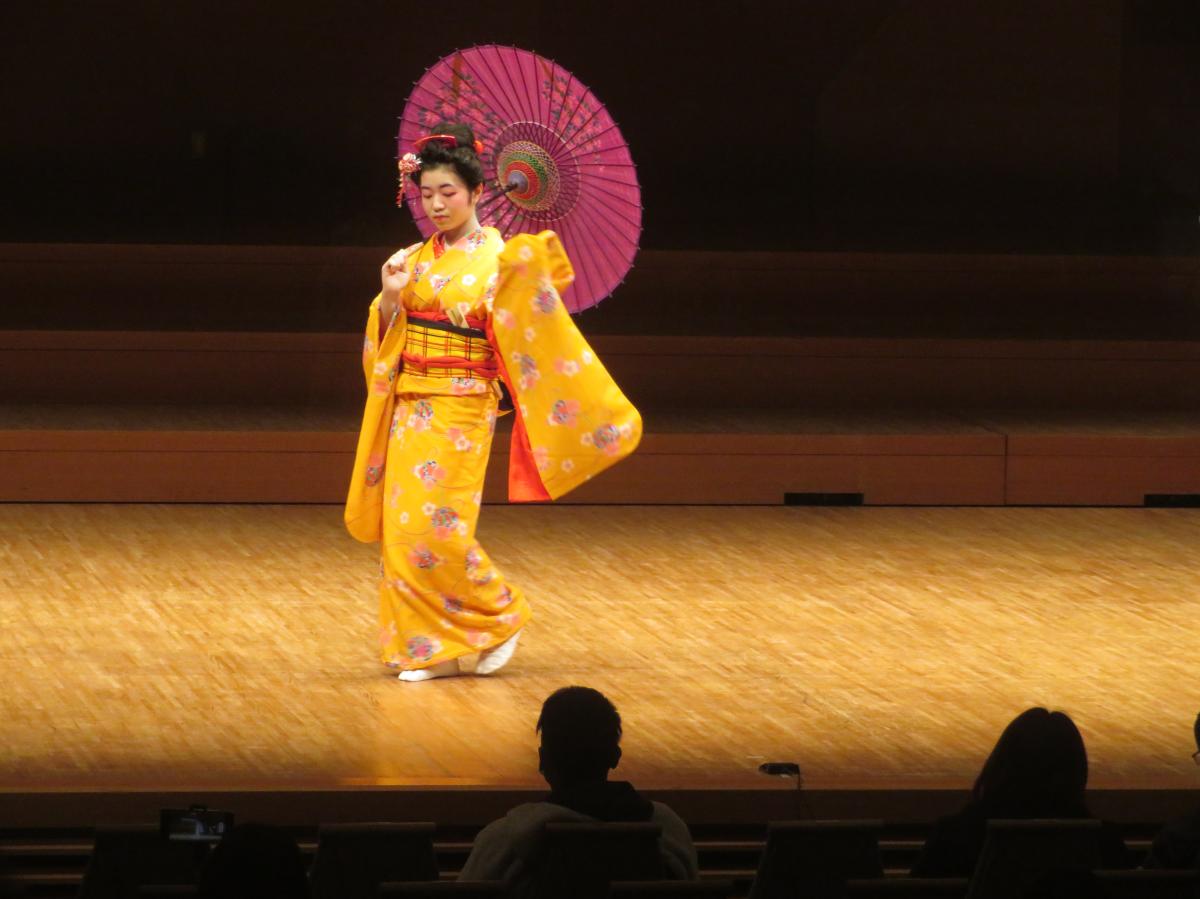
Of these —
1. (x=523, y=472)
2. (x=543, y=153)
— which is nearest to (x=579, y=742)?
(x=523, y=472)

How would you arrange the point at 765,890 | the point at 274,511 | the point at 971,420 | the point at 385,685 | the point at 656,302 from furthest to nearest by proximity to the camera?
the point at 656,302 < the point at 971,420 < the point at 274,511 < the point at 385,685 < the point at 765,890

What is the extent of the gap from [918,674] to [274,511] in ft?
8.38

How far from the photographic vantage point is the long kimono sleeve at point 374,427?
420 cm

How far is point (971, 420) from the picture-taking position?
22.8 feet

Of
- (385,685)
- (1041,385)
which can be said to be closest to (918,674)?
(385,685)

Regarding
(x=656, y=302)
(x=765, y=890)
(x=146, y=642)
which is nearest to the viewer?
(x=765, y=890)

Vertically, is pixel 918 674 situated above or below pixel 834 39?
below

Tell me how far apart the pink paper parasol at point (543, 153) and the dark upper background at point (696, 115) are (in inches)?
140

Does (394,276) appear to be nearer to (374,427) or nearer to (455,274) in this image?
(455,274)

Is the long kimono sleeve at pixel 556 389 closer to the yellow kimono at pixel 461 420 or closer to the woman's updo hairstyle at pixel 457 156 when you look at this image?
the yellow kimono at pixel 461 420

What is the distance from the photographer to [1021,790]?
8.29 ft

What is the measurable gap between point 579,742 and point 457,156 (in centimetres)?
185

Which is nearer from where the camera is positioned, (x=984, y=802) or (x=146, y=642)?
(x=984, y=802)

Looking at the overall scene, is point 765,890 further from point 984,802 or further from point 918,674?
point 918,674
